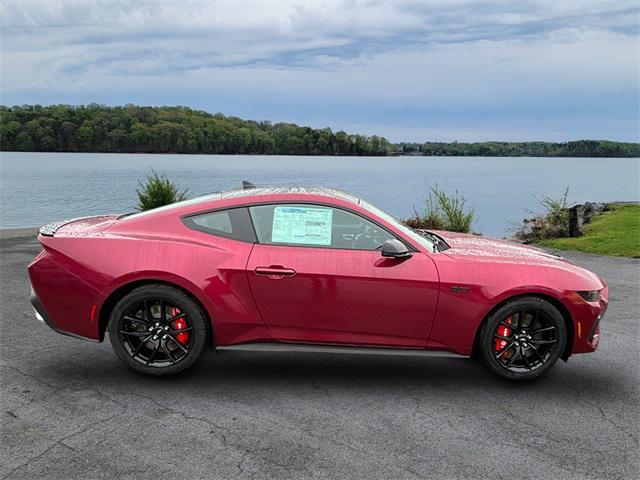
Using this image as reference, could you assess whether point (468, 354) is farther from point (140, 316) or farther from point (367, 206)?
point (140, 316)

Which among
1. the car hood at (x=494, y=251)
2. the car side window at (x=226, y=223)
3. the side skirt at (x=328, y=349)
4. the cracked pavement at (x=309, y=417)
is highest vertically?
the car side window at (x=226, y=223)

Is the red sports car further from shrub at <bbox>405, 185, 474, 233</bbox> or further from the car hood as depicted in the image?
shrub at <bbox>405, 185, 474, 233</bbox>

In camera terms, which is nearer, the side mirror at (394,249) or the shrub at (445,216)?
the side mirror at (394,249)

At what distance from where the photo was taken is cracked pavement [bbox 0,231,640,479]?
341 centimetres

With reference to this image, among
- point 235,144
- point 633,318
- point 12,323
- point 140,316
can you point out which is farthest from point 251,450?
point 235,144

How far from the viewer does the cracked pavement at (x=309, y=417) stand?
3.41 m

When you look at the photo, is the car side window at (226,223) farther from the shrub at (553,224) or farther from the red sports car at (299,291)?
the shrub at (553,224)

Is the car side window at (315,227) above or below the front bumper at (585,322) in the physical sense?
above

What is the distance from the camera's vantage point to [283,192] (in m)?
4.88

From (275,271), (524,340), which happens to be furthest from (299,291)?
(524,340)

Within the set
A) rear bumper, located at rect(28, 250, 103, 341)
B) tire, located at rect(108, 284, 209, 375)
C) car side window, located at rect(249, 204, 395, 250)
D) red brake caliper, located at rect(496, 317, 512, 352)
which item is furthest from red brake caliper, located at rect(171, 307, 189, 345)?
red brake caliper, located at rect(496, 317, 512, 352)

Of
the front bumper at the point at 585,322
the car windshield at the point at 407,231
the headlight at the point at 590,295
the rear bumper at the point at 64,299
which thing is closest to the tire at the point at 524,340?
the front bumper at the point at 585,322

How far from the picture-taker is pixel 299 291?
450 cm

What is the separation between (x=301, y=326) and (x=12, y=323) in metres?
3.47
